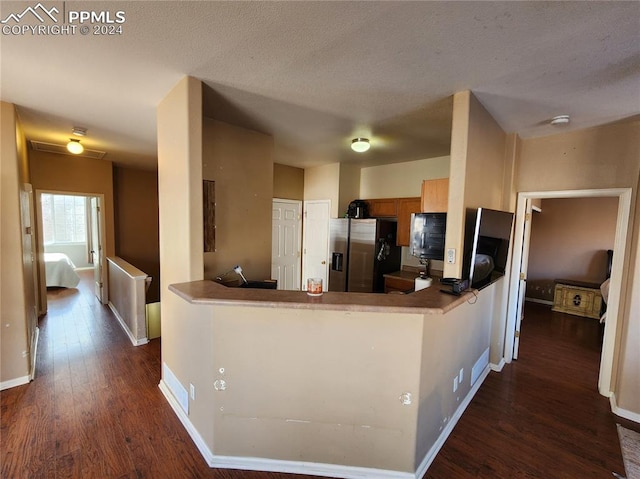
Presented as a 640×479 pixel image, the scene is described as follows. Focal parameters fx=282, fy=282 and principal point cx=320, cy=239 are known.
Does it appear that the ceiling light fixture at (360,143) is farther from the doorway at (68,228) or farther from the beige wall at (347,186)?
the doorway at (68,228)

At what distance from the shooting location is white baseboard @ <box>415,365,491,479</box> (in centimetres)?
182

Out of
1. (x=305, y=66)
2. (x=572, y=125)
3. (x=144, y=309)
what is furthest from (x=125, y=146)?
(x=572, y=125)

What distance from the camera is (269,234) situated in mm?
3168

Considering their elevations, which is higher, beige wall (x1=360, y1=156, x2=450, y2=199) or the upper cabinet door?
beige wall (x1=360, y1=156, x2=450, y2=199)

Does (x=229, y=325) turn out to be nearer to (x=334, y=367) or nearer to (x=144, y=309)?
(x=334, y=367)

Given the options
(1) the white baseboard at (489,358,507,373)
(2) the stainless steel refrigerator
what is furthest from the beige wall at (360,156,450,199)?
(1) the white baseboard at (489,358,507,373)

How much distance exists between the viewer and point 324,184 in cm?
496

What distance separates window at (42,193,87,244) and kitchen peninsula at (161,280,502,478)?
29.7ft

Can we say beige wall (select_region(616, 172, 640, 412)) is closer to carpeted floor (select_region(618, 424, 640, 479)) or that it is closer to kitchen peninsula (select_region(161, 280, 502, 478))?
carpeted floor (select_region(618, 424, 640, 479))

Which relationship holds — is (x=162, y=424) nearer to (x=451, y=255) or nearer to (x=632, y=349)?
(x=451, y=255)

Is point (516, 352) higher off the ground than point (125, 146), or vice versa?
point (125, 146)

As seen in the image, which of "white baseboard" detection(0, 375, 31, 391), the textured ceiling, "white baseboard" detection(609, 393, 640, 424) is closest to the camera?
the textured ceiling

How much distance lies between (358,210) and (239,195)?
7.64 feet

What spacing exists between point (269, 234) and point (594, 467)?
3.17 m
